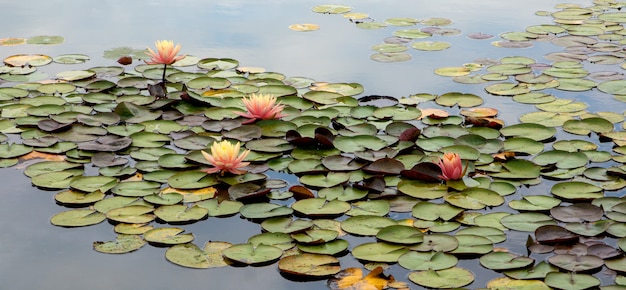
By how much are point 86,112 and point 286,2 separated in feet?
10.1

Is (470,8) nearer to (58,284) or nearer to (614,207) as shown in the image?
(614,207)

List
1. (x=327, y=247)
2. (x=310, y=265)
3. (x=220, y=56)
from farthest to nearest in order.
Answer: (x=220, y=56) < (x=327, y=247) < (x=310, y=265)

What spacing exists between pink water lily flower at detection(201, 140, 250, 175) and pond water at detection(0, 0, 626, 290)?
330mm

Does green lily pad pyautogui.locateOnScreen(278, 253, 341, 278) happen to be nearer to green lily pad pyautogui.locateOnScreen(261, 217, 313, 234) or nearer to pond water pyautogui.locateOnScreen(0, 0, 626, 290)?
pond water pyautogui.locateOnScreen(0, 0, 626, 290)

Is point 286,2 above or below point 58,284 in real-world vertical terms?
above

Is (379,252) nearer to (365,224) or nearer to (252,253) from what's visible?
(365,224)

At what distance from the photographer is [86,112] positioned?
425 centimetres

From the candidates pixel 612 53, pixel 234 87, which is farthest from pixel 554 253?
pixel 612 53

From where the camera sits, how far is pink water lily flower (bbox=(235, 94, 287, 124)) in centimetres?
Result: 405

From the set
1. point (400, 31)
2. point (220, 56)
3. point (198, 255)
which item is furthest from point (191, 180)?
point (400, 31)

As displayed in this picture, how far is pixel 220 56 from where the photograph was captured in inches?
209

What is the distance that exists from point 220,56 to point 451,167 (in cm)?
236

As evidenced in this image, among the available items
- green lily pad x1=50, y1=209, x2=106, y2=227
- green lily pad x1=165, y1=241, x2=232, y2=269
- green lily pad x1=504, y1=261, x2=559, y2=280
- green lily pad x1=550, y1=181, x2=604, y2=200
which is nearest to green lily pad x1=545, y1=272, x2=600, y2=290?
green lily pad x1=504, y1=261, x2=559, y2=280

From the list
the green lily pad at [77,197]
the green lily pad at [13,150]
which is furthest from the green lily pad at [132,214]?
the green lily pad at [13,150]
